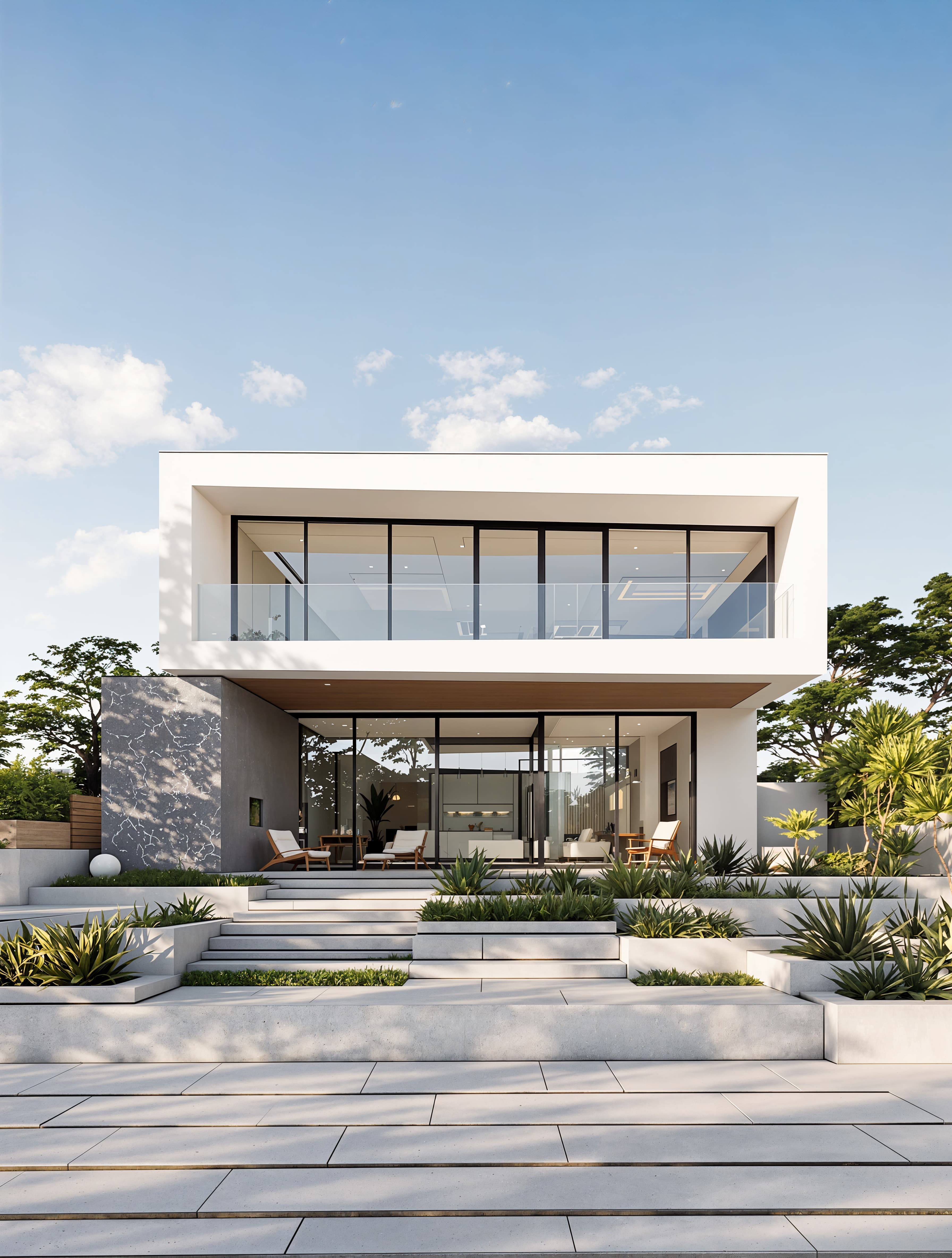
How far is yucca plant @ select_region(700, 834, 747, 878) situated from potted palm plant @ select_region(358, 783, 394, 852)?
5960 millimetres

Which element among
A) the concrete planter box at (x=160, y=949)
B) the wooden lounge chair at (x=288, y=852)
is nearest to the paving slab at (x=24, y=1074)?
the concrete planter box at (x=160, y=949)

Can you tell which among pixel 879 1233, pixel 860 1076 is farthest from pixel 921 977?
pixel 879 1233

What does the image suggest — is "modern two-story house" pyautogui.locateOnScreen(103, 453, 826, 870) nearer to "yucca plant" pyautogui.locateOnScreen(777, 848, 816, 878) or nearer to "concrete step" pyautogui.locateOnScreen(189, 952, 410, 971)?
"yucca plant" pyautogui.locateOnScreen(777, 848, 816, 878)

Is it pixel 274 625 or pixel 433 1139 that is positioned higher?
pixel 274 625

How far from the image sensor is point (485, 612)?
43.4ft

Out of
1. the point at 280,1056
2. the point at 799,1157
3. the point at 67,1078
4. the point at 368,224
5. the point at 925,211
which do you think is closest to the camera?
the point at 799,1157

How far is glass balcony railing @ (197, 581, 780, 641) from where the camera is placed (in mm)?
12891

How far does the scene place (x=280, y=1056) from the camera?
256 inches

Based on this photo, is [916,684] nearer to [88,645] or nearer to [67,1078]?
[88,645]

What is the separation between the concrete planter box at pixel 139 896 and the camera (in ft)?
36.4

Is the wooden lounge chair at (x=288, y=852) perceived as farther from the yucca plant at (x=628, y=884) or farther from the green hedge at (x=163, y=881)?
the yucca plant at (x=628, y=884)

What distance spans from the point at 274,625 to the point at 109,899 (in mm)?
4450

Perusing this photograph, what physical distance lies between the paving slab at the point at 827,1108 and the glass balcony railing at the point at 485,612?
8053mm

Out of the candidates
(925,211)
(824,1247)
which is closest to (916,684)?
(925,211)
